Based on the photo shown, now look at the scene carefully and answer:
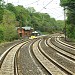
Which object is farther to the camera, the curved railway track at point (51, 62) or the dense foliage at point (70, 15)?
the dense foliage at point (70, 15)

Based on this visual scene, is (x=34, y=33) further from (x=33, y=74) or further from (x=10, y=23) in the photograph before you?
(x=33, y=74)

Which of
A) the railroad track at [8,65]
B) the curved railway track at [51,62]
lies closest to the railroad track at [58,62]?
the curved railway track at [51,62]

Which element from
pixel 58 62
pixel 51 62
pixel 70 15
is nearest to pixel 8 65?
pixel 51 62

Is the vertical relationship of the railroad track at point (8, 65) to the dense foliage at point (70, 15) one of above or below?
below

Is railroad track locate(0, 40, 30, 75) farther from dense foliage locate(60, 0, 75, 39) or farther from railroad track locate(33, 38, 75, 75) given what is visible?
dense foliage locate(60, 0, 75, 39)

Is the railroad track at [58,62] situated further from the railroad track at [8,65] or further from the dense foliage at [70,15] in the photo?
the dense foliage at [70,15]

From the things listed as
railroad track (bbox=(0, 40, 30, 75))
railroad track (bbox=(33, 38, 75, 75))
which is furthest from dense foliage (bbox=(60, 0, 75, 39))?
railroad track (bbox=(0, 40, 30, 75))

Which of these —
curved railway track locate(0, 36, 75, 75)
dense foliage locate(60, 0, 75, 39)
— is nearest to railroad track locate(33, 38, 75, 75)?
curved railway track locate(0, 36, 75, 75)

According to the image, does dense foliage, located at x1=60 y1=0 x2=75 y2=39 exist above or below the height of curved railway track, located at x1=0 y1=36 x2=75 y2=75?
above

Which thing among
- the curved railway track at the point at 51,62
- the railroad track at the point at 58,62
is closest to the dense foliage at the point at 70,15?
the curved railway track at the point at 51,62

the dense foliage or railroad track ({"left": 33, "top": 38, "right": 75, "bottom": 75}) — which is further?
the dense foliage

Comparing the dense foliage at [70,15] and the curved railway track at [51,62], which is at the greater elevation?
the dense foliage at [70,15]

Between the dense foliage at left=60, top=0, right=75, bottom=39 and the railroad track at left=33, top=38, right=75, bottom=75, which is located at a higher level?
the dense foliage at left=60, top=0, right=75, bottom=39

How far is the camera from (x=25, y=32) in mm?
112938
